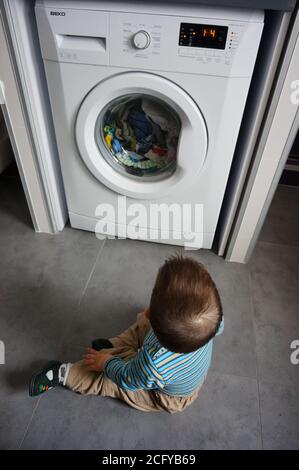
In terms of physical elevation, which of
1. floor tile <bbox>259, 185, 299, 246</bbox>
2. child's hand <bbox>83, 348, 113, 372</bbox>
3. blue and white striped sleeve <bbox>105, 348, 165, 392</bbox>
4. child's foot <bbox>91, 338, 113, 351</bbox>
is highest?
blue and white striped sleeve <bbox>105, 348, 165, 392</bbox>

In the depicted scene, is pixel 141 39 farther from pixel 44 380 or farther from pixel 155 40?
pixel 44 380

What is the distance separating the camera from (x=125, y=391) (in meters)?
0.94

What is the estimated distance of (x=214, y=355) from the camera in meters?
1.08

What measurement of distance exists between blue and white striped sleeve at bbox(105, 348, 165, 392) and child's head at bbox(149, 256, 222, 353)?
0.36ft

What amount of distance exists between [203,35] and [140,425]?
1.08m

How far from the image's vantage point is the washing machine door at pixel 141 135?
989mm

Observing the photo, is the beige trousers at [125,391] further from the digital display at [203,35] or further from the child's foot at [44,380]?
the digital display at [203,35]

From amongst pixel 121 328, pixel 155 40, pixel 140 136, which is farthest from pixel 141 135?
pixel 121 328

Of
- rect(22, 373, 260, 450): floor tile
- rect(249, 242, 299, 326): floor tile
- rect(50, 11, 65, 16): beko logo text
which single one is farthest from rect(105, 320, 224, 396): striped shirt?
rect(50, 11, 65, 16): beko logo text

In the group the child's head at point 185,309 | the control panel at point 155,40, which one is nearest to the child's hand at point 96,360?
the child's head at point 185,309

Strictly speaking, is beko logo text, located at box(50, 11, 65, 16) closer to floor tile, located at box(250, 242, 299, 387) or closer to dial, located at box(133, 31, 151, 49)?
dial, located at box(133, 31, 151, 49)

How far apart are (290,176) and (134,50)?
3.78 feet

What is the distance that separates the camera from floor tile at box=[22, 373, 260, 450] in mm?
900

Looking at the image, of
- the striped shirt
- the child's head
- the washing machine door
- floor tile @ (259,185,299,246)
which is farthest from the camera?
floor tile @ (259,185,299,246)
